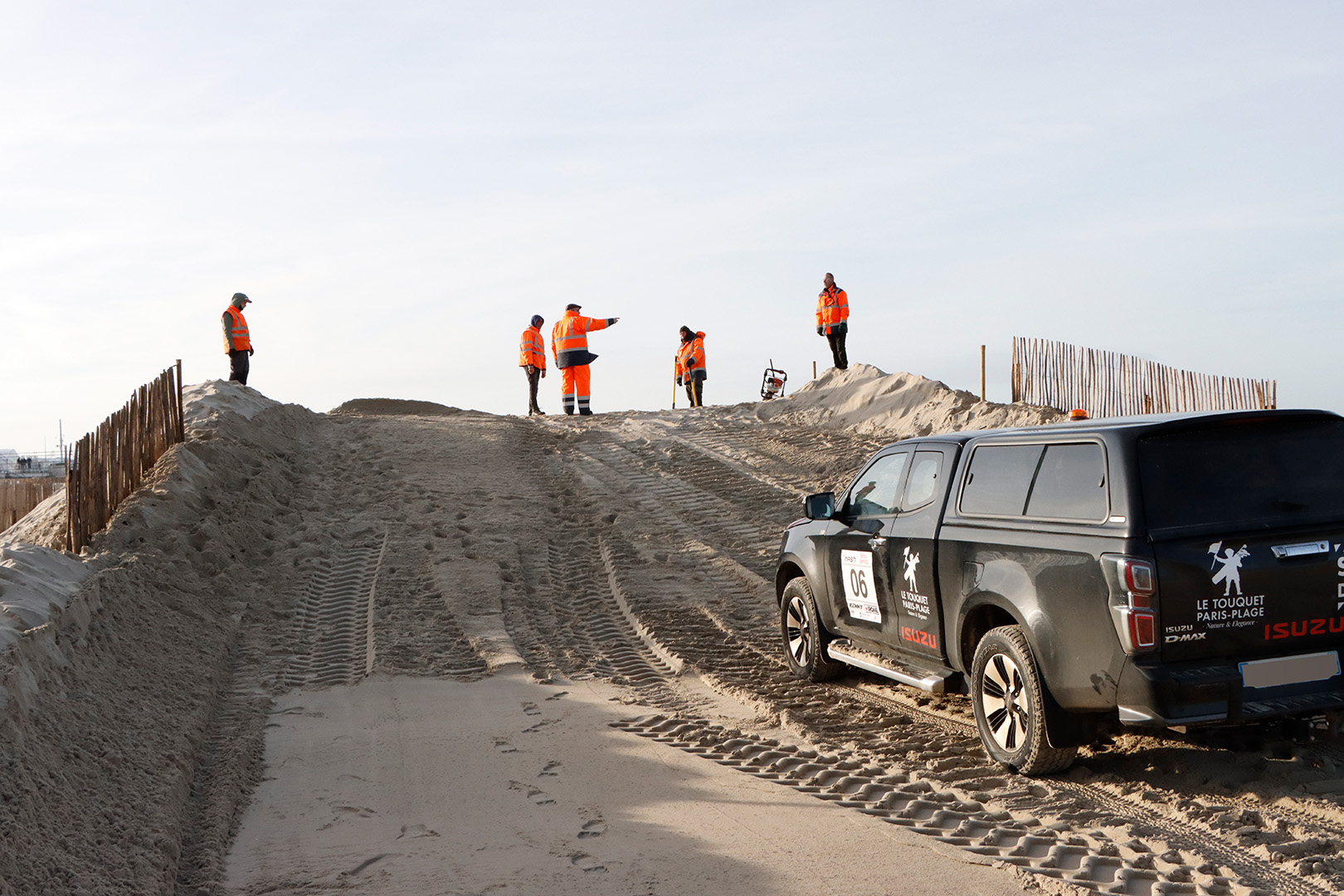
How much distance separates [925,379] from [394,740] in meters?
14.3

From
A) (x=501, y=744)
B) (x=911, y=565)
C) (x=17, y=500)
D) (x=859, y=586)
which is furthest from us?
(x=17, y=500)

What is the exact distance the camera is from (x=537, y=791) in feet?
19.0

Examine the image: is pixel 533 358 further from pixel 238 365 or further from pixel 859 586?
pixel 859 586


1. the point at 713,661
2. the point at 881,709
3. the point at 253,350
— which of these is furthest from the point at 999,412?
the point at 253,350

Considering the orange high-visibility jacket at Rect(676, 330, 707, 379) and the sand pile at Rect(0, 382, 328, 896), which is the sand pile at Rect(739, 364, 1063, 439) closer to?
the orange high-visibility jacket at Rect(676, 330, 707, 379)

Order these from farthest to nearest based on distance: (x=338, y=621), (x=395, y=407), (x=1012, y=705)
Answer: (x=395, y=407)
(x=338, y=621)
(x=1012, y=705)

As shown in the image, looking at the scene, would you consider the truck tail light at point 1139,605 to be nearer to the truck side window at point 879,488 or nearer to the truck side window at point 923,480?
the truck side window at point 923,480

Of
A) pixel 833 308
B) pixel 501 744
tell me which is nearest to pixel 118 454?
pixel 501 744

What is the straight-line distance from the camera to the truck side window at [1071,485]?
204 inches

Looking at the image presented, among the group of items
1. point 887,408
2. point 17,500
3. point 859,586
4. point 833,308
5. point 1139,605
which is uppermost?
point 833,308

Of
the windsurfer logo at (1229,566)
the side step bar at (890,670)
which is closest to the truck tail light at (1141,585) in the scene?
the windsurfer logo at (1229,566)

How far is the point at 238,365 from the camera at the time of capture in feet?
65.9

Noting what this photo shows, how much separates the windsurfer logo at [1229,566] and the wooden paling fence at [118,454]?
364 inches

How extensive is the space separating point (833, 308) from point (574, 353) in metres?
5.66
